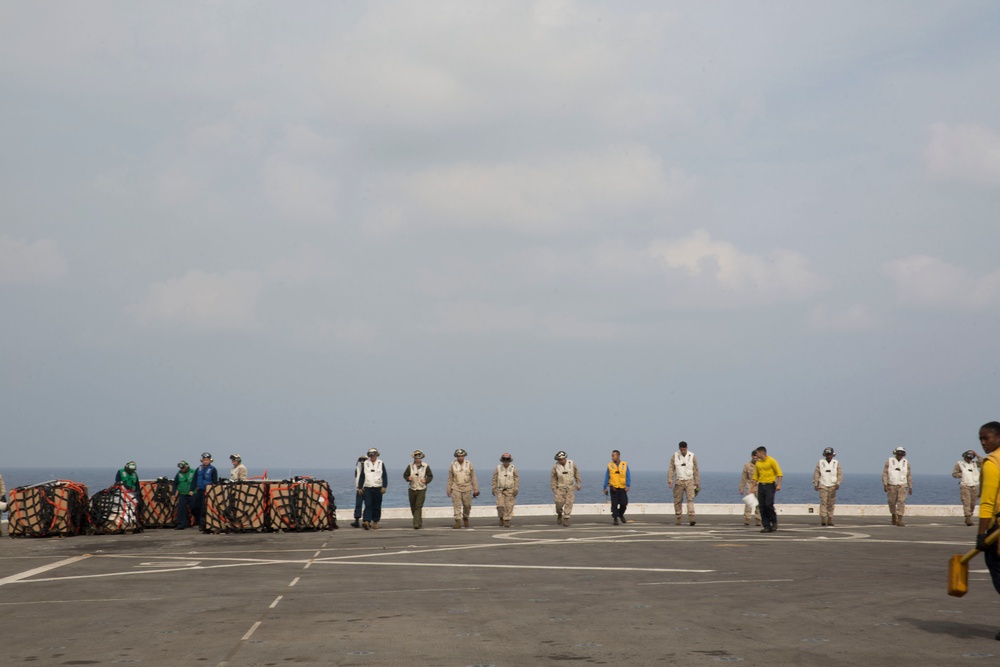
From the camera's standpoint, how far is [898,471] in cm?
2656

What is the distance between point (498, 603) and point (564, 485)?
15071 millimetres

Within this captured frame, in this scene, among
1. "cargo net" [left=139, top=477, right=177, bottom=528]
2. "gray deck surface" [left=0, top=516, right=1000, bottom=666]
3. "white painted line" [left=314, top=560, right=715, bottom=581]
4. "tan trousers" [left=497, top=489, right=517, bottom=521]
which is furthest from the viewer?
"cargo net" [left=139, top=477, right=177, bottom=528]

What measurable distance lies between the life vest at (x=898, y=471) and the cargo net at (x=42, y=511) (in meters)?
20.8

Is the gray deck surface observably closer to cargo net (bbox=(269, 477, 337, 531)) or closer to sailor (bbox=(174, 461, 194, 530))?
cargo net (bbox=(269, 477, 337, 531))

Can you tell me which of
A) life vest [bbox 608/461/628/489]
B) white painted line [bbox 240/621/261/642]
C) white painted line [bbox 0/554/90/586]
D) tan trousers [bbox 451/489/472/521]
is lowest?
white painted line [bbox 0/554/90/586]

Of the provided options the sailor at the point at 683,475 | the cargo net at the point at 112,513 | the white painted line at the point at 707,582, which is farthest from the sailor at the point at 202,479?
the white painted line at the point at 707,582

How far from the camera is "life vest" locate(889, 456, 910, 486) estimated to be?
26.3 meters

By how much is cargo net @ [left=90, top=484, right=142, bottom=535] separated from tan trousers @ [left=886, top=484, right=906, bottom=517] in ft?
63.8

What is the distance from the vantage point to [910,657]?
8430 mm

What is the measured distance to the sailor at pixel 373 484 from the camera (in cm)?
2578

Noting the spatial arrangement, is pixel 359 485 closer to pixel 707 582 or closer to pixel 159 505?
pixel 159 505

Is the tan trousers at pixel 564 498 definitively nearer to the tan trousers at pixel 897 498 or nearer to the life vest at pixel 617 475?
the life vest at pixel 617 475

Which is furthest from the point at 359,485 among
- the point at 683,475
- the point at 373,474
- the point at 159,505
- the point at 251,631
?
the point at 251,631

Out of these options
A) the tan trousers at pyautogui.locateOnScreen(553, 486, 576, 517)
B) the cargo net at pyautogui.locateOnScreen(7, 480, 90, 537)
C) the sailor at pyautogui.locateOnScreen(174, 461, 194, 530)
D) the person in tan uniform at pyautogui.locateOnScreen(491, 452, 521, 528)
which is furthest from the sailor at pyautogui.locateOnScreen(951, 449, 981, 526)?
the cargo net at pyautogui.locateOnScreen(7, 480, 90, 537)
